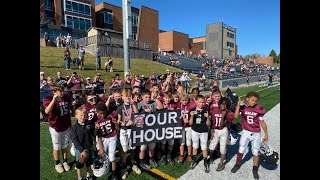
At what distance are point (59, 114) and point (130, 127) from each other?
5.16 ft

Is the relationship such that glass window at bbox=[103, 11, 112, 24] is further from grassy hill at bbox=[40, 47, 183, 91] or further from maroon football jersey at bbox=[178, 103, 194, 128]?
maroon football jersey at bbox=[178, 103, 194, 128]

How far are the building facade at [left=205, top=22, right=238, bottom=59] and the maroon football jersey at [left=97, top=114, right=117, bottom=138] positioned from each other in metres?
64.6

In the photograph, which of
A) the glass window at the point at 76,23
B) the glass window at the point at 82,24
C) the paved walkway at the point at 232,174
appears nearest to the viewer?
the paved walkway at the point at 232,174

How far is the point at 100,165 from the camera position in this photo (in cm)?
481

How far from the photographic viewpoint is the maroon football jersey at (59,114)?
5.26 metres

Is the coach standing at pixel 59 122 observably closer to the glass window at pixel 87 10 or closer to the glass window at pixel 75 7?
the glass window at pixel 75 7

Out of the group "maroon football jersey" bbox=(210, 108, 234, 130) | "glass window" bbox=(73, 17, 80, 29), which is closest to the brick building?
"glass window" bbox=(73, 17, 80, 29)

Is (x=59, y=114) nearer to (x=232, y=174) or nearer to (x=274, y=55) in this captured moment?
(x=232, y=174)

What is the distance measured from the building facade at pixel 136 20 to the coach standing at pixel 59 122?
39243 mm

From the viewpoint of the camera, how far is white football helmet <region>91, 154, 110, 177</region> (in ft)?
15.6

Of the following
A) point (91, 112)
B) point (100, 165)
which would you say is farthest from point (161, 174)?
point (91, 112)

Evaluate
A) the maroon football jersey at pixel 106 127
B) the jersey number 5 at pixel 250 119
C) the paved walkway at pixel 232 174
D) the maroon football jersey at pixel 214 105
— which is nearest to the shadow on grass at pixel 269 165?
the paved walkway at pixel 232 174
